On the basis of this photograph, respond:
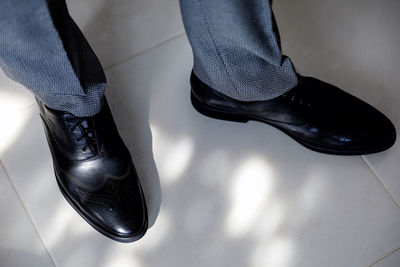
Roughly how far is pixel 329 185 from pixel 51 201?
602 mm

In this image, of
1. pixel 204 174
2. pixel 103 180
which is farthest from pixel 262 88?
pixel 103 180

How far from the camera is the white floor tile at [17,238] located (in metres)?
0.85

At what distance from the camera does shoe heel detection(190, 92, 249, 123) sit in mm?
932

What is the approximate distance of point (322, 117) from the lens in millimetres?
887

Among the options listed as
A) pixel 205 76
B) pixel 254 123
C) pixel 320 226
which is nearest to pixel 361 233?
pixel 320 226

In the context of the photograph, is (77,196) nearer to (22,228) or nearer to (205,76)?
(22,228)

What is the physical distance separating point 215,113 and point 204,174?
0.46 feet

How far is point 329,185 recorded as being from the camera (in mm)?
919

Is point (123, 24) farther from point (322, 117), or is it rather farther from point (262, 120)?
point (322, 117)

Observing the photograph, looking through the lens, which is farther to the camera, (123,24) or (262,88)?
(123,24)

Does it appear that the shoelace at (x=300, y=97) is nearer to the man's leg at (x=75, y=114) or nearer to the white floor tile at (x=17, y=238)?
Answer: the man's leg at (x=75, y=114)

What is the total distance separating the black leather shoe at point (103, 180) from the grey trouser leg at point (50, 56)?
0.07 metres

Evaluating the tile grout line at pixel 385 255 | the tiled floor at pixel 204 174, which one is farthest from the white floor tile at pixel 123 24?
the tile grout line at pixel 385 255

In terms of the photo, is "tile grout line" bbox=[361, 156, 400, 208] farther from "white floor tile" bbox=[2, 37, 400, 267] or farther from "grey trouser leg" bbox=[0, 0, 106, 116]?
"grey trouser leg" bbox=[0, 0, 106, 116]
